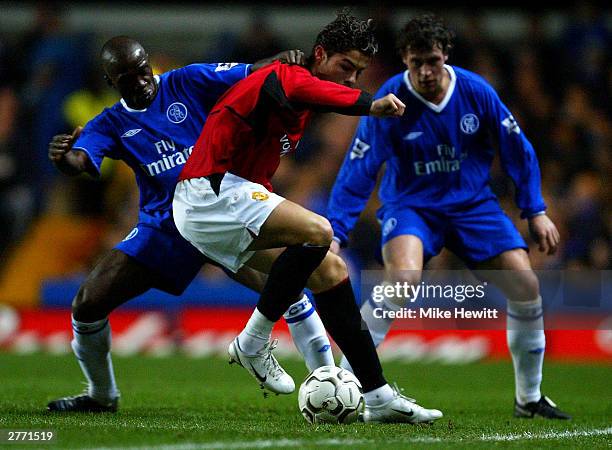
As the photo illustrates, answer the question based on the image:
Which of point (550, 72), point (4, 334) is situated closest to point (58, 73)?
point (4, 334)

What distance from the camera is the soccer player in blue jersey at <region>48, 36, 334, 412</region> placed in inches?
247

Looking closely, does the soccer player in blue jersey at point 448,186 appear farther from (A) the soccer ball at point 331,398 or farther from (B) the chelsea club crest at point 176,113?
(B) the chelsea club crest at point 176,113

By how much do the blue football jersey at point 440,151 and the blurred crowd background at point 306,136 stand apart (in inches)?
217

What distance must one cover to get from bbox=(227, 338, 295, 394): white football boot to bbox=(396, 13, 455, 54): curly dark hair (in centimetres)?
210

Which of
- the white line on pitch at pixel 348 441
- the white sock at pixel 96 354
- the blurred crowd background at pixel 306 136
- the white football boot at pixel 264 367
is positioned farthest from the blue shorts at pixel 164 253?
the blurred crowd background at pixel 306 136

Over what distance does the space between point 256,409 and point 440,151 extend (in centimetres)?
202

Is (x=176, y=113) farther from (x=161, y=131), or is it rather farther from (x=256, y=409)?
(x=256, y=409)

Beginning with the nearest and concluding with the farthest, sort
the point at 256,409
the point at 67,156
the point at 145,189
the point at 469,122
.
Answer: the point at 67,156 < the point at 145,189 < the point at 256,409 < the point at 469,122

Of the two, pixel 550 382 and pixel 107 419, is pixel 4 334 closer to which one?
pixel 550 382

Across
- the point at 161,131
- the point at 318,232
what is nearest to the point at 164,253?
the point at 161,131

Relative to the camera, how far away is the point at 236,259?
573 cm

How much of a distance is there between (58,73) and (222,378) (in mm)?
7045

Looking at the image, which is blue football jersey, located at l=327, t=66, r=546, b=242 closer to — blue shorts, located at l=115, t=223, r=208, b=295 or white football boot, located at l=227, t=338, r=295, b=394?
blue shorts, located at l=115, t=223, r=208, b=295

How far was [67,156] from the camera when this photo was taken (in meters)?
6.11
